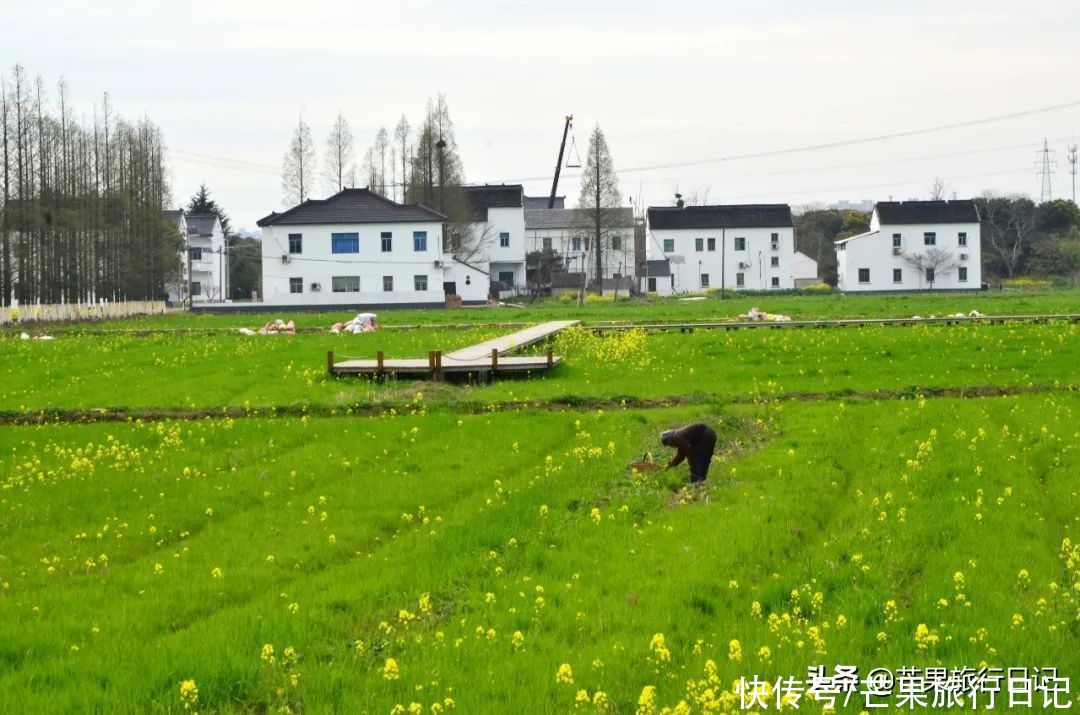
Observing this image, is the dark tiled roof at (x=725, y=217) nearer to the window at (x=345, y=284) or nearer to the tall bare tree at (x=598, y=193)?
the tall bare tree at (x=598, y=193)

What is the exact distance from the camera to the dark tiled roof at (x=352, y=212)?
83.1 meters

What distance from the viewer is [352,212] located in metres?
84.0

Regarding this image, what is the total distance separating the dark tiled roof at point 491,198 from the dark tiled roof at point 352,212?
18752 millimetres

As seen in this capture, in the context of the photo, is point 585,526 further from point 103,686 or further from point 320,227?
point 320,227

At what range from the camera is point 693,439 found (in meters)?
14.0

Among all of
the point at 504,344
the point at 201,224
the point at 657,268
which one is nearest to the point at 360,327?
the point at 504,344

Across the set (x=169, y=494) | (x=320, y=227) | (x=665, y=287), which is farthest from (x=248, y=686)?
(x=665, y=287)

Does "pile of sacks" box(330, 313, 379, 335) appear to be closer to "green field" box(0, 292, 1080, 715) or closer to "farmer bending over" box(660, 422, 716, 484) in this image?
"green field" box(0, 292, 1080, 715)

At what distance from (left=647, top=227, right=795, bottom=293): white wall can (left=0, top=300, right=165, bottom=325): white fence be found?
160 feet

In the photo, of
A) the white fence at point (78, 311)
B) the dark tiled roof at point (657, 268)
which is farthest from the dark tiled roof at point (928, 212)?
the white fence at point (78, 311)

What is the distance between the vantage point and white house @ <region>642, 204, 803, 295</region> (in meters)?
111

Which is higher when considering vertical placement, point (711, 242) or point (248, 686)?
point (711, 242)

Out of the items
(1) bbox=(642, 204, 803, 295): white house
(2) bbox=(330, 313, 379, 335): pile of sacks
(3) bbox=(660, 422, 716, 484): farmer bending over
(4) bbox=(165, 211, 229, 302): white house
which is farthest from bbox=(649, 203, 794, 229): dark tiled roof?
(3) bbox=(660, 422, 716, 484): farmer bending over

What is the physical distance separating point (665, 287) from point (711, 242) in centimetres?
651
